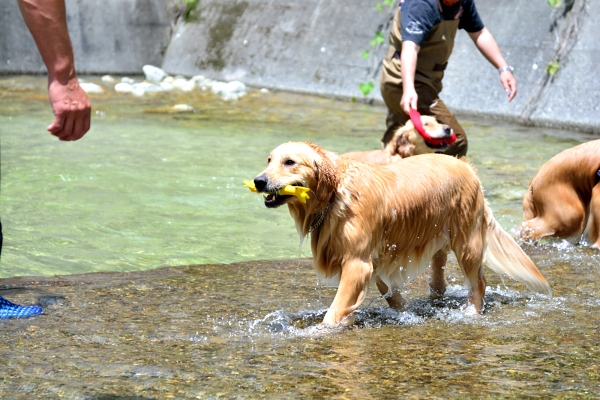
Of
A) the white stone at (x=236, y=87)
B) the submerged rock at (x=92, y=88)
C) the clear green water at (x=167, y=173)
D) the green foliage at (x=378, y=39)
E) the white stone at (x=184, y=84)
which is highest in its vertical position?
the green foliage at (x=378, y=39)

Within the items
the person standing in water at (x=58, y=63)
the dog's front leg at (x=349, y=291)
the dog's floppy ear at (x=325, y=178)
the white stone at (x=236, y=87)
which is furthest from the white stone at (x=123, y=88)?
the person standing in water at (x=58, y=63)

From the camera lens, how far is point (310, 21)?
14.6m

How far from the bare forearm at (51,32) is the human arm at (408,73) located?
127 inches

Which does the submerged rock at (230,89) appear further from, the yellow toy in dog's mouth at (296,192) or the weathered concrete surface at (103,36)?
the yellow toy in dog's mouth at (296,192)

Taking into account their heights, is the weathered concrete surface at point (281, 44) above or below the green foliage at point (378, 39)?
below

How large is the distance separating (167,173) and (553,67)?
5372mm

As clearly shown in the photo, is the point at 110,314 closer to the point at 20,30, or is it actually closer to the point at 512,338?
the point at 512,338

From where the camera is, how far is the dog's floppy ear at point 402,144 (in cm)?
696

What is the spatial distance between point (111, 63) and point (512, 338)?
13.3 m

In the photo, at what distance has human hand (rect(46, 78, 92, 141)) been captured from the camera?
10.4ft

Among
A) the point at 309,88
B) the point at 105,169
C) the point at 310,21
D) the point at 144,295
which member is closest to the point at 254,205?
the point at 105,169

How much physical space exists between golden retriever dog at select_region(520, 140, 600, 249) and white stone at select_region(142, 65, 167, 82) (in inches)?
405

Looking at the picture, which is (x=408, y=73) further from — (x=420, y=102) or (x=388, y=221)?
(x=388, y=221)

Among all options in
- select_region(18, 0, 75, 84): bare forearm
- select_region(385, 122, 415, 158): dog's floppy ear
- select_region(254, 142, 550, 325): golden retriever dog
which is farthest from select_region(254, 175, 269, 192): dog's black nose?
select_region(385, 122, 415, 158): dog's floppy ear
